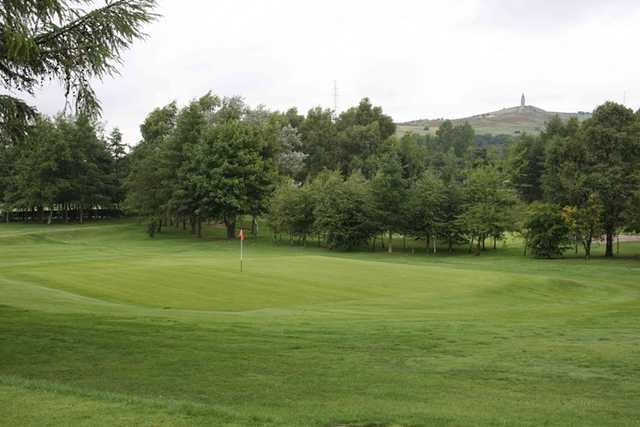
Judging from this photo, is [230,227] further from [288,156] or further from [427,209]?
[427,209]

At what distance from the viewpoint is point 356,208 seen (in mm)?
65562

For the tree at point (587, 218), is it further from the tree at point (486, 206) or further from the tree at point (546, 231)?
the tree at point (486, 206)

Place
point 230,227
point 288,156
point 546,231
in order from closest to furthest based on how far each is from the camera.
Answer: point 546,231, point 230,227, point 288,156

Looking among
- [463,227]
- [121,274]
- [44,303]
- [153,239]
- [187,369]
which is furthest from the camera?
[153,239]

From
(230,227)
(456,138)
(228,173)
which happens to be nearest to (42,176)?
(230,227)

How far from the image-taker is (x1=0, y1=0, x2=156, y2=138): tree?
42.4 feet

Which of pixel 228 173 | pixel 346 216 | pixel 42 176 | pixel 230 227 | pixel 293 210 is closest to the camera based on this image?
pixel 346 216

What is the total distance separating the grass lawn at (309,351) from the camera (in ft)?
29.2

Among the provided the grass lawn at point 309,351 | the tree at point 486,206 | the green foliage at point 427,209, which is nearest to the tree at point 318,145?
the green foliage at point 427,209

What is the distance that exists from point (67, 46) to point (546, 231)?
159ft

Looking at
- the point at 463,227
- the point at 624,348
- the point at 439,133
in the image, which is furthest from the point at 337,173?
the point at 439,133

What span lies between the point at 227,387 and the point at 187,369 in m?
1.60

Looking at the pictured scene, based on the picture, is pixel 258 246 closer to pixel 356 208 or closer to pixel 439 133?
pixel 356 208

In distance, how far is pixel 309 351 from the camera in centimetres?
1388
